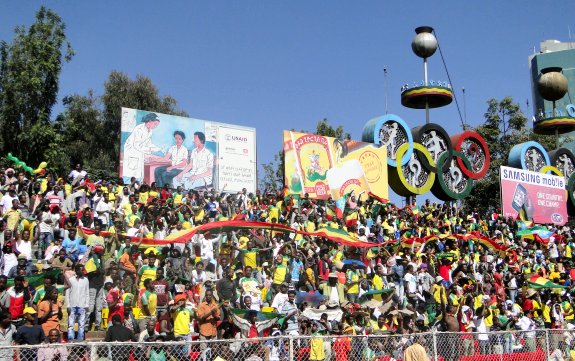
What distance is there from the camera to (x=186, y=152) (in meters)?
26.0

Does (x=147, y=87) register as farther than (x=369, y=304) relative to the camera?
Yes

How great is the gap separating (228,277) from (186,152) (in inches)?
495

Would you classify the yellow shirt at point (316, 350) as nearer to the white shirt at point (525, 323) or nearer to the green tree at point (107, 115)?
the white shirt at point (525, 323)

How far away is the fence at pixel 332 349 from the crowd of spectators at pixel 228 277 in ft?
0.14

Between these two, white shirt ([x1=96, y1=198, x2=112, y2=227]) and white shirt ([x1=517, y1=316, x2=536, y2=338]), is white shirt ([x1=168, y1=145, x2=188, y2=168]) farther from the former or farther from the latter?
white shirt ([x1=517, y1=316, x2=536, y2=338])

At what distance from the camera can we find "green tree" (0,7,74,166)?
32.8 metres

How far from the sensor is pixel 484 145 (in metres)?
36.2

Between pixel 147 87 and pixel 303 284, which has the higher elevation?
pixel 147 87

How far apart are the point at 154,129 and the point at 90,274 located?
41.0 ft

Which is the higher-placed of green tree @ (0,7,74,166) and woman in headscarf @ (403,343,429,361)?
green tree @ (0,7,74,166)

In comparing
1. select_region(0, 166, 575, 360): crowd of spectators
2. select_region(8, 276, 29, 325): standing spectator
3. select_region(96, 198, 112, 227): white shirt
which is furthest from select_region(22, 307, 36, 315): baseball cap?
select_region(96, 198, 112, 227): white shirt

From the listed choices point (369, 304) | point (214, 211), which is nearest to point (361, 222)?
point (214, 211)

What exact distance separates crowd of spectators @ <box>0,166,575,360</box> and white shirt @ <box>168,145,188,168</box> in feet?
9.90

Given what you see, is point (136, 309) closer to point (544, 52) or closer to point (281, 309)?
point (281, 309)
